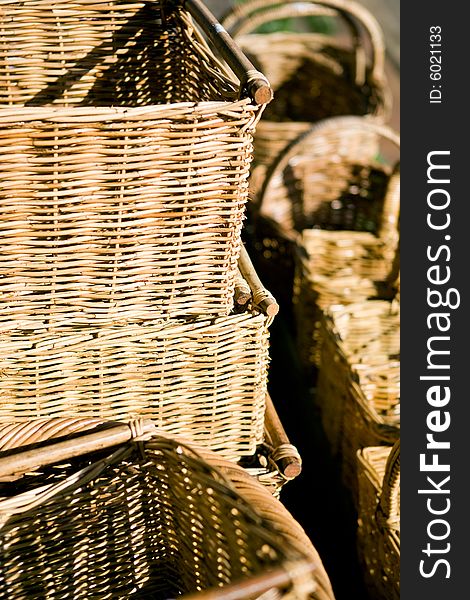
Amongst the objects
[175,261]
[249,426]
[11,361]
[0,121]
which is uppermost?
[0,121]

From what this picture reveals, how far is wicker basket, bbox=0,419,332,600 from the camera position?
1035 millimetres

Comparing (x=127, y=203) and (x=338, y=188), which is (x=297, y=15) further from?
(x=127, y=203)

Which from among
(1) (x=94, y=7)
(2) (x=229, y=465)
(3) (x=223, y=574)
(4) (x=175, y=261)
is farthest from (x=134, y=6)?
(3) (x=223, y=574)

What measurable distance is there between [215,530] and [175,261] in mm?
355

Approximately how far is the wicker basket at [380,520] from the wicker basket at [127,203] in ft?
1.31

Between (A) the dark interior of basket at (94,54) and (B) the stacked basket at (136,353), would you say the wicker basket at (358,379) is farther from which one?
(A) the dark interior of basket at (94,54)

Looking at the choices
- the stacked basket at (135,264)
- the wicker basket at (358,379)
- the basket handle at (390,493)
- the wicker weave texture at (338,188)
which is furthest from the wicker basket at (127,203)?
the wicker weave texture at (338,188)

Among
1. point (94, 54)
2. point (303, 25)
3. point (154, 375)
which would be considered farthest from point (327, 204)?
point (303, 25)

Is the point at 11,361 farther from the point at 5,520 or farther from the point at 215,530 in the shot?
the point at 215,530

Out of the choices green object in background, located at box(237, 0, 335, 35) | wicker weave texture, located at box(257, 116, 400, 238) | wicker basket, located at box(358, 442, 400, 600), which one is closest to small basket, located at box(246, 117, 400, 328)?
wicker weave texture, located at box(257, 116, 400, 238)

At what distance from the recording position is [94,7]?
1523 millimetres

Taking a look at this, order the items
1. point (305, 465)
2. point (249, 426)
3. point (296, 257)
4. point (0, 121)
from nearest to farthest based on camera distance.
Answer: point (0, 121), point (249, 426), point (305, 465), point (296, 257)

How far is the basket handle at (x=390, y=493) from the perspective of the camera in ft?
4.32

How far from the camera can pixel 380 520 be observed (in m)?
1.39
